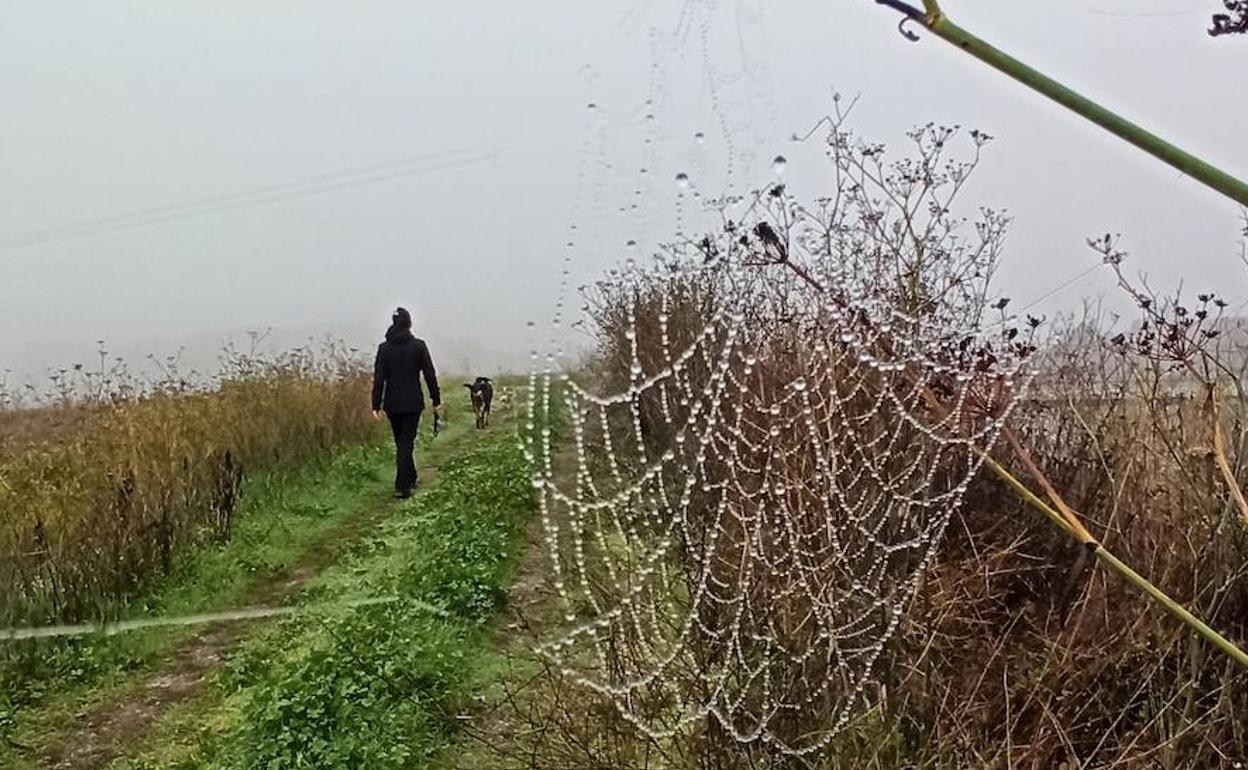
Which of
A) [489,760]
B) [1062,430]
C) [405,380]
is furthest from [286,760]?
[1062,430]

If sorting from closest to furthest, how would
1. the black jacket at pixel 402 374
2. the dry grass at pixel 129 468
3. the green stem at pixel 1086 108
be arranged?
the green stem at pixel 1086 108
the black jacket at pixel 402 374
the dry grass at pixel 129 468

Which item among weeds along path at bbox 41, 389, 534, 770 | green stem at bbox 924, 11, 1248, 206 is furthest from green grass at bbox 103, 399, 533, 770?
green stem at bbox 924, 11, 1248, 206

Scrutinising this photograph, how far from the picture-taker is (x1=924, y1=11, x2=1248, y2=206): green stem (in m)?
0.24

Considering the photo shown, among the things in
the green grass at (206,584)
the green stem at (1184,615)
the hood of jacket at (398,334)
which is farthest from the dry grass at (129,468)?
the green stem at (1184,615)

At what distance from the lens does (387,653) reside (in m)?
2.75

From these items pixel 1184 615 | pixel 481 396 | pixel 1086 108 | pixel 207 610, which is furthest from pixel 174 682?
pixel 1086 108

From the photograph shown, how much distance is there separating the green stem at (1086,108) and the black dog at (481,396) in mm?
1400

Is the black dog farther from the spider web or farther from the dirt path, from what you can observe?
the dirt path

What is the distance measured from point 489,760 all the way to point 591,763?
1.50ft

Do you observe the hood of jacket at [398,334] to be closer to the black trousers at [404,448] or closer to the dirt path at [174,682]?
the black trousers at [404,448]

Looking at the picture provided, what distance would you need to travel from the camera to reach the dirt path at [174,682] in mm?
2459

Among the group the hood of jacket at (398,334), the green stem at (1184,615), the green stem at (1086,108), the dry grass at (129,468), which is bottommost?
the dry grass at (129,468)

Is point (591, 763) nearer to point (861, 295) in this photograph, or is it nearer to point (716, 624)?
point (716, 624)

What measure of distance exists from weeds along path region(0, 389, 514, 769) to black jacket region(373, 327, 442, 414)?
11cm
